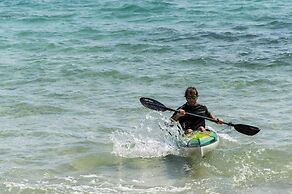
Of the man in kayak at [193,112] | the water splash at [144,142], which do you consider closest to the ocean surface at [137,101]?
the water splash at [144,142]

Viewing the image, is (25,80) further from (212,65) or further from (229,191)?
(229,191)

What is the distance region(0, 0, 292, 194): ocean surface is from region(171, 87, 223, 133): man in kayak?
25 centimetres

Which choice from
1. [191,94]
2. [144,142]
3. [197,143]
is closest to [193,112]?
[191,94]

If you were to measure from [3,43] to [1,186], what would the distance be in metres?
12.7

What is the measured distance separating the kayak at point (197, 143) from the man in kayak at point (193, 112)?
9.8 inches

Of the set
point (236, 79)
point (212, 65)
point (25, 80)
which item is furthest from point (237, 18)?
point (25, 80)

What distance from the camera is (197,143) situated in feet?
28.2

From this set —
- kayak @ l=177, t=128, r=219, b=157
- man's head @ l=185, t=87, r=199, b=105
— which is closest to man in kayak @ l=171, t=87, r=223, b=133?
man's head @ l=185, t=87, r=199, b=105

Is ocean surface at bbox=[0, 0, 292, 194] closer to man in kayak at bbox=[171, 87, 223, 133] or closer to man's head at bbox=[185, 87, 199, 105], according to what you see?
man in kayak at bbox=[171, 87, 223, 133]

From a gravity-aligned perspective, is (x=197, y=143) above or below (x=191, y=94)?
below

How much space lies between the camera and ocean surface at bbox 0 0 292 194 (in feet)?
26.2

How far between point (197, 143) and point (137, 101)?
11.2 ft

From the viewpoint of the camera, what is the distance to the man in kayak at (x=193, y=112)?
353 inches

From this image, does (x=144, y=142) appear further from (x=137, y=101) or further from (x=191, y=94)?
(x=137, y=101)
